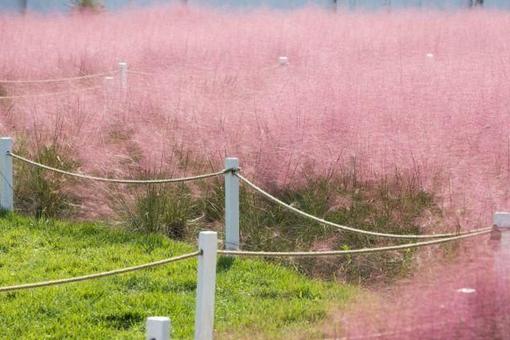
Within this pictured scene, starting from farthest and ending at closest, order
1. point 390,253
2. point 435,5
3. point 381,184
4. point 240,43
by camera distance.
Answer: point 435,5
point 240,43
point 381,184
point 390,253

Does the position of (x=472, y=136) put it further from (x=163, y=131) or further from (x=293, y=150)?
(x=163, y=131)

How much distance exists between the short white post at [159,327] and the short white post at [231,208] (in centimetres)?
340

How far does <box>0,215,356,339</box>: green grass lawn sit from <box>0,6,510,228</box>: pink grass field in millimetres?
1021

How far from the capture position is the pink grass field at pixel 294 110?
7.72 metres

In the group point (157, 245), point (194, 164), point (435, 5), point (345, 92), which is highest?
point (435, 5)

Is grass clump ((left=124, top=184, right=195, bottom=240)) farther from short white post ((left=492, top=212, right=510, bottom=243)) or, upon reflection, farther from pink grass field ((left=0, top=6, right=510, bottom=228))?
short white post ((left=492, top=212, right=510, bottom=243))

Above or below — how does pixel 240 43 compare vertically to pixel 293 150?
above

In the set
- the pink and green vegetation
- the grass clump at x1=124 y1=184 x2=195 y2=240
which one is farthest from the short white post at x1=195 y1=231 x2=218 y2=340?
the grass clump at x1=124 y1=184 x2=195 y2=240

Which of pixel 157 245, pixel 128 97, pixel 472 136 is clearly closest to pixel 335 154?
pixel 472 136

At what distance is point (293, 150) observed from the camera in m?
8.07

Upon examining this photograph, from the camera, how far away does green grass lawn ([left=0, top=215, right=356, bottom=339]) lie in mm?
5898

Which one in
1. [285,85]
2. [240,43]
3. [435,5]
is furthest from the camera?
[435,5]

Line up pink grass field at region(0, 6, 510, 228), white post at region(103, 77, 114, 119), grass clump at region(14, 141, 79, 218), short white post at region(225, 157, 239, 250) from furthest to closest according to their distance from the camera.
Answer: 1. white post at region(103, 77, 114, 119)
2. grass clump at region(14, 141, 79, 218)
3. pink grass field at region(0, 6, 510, 228)
4. short white post at region(225, 157, 239, 250)

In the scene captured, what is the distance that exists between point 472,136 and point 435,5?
16.7 metres
